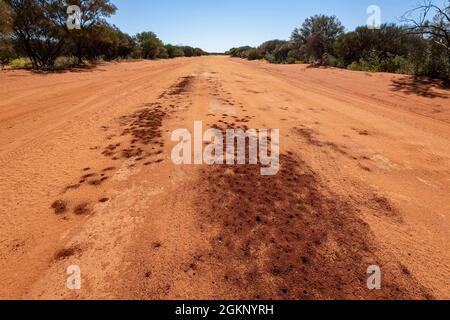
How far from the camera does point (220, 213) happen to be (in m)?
3.50

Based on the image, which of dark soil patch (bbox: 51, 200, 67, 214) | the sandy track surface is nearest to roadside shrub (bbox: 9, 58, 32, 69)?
the sandy track surface

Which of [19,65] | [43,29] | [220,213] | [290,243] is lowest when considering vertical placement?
[290,243]

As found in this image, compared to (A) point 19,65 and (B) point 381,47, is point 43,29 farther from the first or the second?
(B) point 381,47

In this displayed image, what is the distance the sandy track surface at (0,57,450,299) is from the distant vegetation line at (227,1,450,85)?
26.9ft

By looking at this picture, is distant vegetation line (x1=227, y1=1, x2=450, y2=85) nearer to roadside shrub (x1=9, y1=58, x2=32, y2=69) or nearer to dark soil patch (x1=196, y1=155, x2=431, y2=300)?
dark soil patch (x1=196, y1=155, x2=431, y2=300)

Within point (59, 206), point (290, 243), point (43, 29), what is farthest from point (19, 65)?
point (290, 243)

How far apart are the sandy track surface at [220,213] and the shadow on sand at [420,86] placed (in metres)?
4.33

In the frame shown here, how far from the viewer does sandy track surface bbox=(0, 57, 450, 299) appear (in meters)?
2.54

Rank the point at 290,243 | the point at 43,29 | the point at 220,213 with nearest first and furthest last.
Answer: the point at 290,243 → the point at 220,213 → the point at 43,29

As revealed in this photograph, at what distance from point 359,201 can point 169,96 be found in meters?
8.39

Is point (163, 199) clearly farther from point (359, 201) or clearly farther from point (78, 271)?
point (359, 201)

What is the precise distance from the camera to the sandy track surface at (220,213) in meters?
2.54

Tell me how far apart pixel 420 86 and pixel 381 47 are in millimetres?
13675

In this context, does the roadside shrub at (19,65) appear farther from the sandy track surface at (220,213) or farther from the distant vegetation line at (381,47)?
the distant vegetation line at (381,47)
